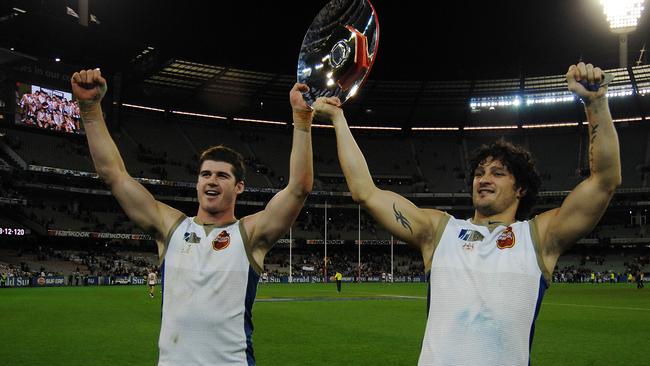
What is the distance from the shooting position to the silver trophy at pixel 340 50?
4098mm

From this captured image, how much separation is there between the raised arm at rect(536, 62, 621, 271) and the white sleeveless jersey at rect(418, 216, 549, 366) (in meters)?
0.14

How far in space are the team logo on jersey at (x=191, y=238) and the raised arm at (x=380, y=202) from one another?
3.65ft

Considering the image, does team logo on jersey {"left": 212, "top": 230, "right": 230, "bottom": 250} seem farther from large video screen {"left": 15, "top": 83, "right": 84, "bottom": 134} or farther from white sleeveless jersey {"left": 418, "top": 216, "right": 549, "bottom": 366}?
large video screen {"left": 15, "top": 83, "right": 84, "bottom": 134}

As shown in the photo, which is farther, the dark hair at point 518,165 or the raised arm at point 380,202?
the dark hair at point 518,165

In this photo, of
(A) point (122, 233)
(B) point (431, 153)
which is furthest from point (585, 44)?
(A) point (122, 233)

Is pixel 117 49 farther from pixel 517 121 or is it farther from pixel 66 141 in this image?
pixel 517 121

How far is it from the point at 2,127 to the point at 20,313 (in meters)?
43.3

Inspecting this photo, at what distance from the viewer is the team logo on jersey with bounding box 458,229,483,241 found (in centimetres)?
390

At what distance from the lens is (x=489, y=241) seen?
12.7 feet

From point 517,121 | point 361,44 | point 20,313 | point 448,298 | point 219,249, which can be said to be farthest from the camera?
point 517,121

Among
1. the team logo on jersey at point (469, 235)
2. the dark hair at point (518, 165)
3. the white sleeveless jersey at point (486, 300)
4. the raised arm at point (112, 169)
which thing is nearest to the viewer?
the white sleeveless jersey at point (486, 300)

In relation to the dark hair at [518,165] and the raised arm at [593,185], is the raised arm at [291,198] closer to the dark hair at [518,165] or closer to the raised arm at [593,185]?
the dark hair at [518,165]

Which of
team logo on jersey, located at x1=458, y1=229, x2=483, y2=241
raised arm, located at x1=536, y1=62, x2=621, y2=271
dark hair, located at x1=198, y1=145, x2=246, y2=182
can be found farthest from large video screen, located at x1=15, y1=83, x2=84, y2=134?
raised arm, located at x1=536, y1=62, x2=621, y2=271

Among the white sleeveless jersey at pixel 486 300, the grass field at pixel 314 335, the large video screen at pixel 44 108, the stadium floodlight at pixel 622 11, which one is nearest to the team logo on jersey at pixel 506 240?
the white sleeveless jersey at pixel 486 300
